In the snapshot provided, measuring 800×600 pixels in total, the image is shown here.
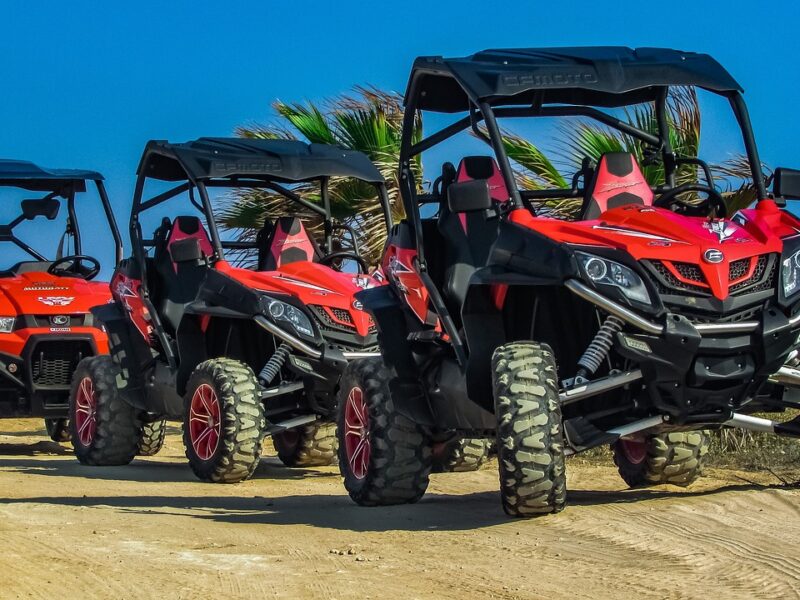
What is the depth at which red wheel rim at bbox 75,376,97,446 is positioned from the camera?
13.4 m

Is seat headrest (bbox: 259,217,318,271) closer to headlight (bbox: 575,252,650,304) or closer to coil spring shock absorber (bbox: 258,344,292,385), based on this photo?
coil spring shock absorber (bbox: 258,344,292,385)

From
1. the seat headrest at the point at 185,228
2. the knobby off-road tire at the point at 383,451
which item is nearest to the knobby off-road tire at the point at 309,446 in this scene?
the seat headrest at the point at 185,228

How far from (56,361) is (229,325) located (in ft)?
11.5

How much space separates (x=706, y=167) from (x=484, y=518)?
2.27 m

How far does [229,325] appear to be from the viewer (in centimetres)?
1168

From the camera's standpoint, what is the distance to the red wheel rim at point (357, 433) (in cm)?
851

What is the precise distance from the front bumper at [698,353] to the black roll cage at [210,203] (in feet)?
15.9

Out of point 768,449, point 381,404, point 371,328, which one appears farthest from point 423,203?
point 768,449

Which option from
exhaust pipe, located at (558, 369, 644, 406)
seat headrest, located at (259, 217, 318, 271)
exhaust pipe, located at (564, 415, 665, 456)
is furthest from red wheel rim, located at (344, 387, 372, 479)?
seat headrest, located at (259, 217, 318, 271)

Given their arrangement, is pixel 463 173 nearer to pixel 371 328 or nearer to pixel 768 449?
pixel 371 328

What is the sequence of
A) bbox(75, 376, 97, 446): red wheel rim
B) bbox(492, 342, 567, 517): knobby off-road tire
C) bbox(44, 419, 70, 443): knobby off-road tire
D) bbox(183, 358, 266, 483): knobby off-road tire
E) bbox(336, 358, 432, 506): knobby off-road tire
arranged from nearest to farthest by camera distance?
bbox(492, 342, 567, 517): knobby off-road tire, bbox(336, 358, 432, 506): knobby off-road tire, bbox(183, 358, 266, 483): knobby off-road tire, bbox(75, 376, 97, 446): red wheel rim, bbox(44, 419, 70, 443): knobby off-road tire

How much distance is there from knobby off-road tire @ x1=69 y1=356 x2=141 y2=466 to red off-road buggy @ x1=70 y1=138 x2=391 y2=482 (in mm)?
12

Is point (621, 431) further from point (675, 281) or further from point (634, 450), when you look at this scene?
point (634, 450)

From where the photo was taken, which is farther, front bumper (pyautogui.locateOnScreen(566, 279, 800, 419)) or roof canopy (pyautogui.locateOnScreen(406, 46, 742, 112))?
roof canopy (pyautogui.locateOnScreen(406, 46, 742, 112))
